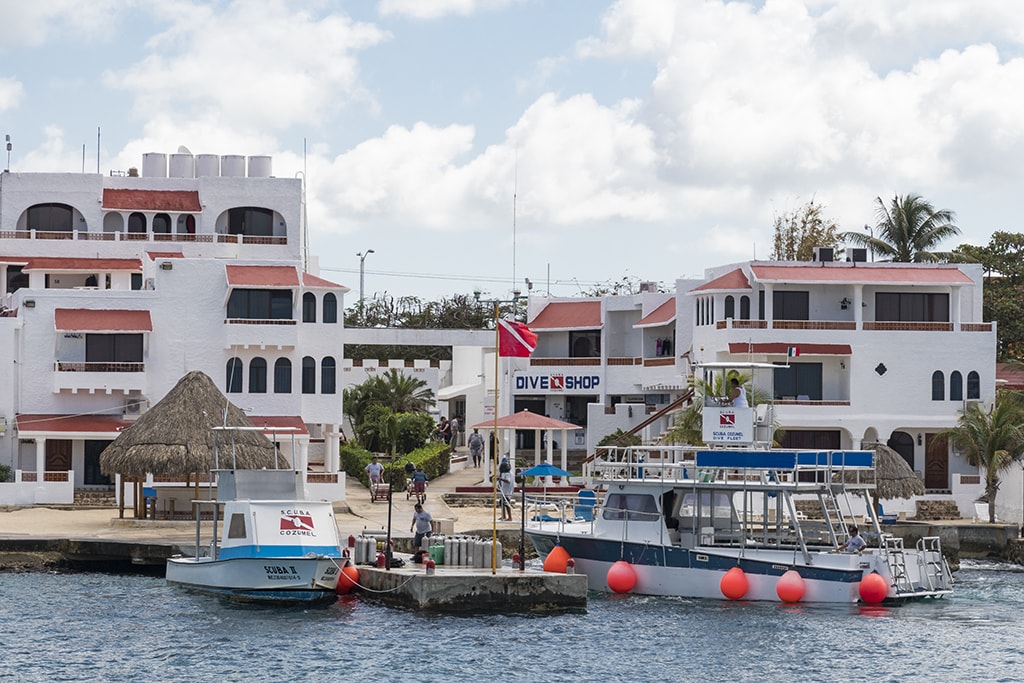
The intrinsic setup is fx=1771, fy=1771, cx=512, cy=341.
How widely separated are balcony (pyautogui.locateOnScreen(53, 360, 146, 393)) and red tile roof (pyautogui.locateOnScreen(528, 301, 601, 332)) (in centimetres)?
2153

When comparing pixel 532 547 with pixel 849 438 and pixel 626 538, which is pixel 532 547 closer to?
pixel 626 538

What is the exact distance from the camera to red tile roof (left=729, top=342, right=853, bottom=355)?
6397cm

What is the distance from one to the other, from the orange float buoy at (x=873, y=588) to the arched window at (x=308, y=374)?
26738 millimetres

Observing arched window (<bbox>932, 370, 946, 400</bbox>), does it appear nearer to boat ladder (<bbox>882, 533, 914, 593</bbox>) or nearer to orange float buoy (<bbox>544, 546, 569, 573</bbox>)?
boat ladder (<bbox>882, 533, 914, 593</bbox>)

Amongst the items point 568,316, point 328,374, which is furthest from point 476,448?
point 328,374

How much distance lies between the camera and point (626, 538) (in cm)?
4369

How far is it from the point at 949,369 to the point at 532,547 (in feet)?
69.4

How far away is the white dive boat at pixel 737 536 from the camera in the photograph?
41.3m

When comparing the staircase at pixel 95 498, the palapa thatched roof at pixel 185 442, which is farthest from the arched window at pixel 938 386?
the staircase at pixel 95 498

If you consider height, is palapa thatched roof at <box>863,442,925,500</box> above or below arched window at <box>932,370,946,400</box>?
below

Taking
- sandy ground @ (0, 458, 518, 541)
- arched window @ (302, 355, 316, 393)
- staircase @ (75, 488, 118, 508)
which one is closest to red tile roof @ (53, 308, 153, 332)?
arched window @ (302, 355, 316, 393)

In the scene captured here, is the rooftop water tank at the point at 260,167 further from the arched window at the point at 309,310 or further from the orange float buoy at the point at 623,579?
the orange float buoy at the point at 623,579

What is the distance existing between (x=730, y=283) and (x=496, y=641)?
32.1 m

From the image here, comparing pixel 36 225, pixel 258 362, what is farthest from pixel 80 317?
pixel 36 225
